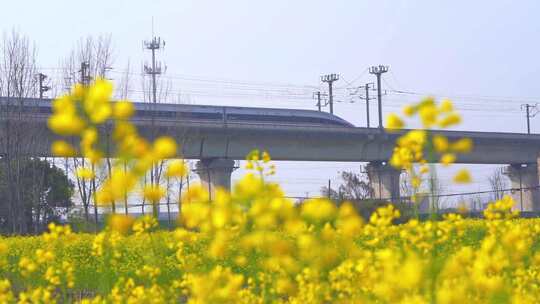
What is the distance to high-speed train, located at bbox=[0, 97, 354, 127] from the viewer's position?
2908 centimetres

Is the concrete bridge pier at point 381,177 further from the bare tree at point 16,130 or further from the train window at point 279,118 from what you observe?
the bare tree at point 16,130

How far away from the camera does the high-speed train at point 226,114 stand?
29078 millimetres

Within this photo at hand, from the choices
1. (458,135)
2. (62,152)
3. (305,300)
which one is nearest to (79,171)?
(62,152)

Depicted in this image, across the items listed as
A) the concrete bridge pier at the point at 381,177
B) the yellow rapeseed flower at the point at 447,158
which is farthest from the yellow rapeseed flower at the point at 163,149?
the concrete bridge pier at the point at 381,177

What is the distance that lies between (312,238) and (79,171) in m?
0.80

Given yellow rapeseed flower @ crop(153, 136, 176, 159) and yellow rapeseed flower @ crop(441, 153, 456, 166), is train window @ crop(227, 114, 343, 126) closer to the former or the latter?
yellow rapeseed flower @ crop(441, 153, 456, 166)

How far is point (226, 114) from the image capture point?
38000 millimetres

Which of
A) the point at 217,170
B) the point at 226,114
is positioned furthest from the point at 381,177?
the point at 217,170

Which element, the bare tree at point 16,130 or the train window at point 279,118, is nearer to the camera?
the bare tree at point 16,130

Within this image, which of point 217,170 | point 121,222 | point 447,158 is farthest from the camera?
point 217,170

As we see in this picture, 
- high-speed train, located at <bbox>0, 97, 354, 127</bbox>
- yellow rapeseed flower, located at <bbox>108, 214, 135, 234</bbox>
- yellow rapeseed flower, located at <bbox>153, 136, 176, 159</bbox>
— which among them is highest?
high-speed train, located at <bbox>0, 97, 354, 127</bbox>

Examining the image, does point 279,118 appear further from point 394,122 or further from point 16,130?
point 394,122

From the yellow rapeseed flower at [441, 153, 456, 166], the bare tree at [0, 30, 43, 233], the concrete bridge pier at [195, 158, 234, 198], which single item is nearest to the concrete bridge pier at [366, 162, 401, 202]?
the concrete bridge pier at [195, 158, 234, 198]

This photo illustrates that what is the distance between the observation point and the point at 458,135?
129 feet
